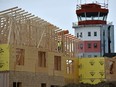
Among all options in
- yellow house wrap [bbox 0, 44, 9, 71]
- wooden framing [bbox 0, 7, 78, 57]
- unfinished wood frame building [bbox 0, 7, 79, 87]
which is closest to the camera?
yellow house wrap [bbox 0, 44, 9, 71]

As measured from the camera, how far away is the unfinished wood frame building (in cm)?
3393

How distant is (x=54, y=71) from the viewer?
135ft

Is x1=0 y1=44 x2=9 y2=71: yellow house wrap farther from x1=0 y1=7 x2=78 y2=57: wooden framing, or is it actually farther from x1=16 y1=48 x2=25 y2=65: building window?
x1=16 y1=48 x2=25 y2=65: building window

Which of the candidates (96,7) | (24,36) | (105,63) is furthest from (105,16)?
(24,36)

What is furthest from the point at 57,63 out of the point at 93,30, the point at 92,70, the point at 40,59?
the point at 93,30

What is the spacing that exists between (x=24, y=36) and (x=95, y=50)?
5452 cm

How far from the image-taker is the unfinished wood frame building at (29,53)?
111ft

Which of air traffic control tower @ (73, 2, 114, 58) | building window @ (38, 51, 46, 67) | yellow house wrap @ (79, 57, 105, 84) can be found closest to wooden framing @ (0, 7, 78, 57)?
A: building window @ (38, 51, 46, 67)

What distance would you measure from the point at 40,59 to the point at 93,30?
173ft

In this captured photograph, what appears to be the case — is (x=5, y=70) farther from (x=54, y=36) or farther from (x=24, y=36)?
(x=54, y=36)

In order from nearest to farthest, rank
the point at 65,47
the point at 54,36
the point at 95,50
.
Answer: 1. the point at 54,36
2. the point at 65,47
3. the point at 95,50

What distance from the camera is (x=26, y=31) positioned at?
37594mm

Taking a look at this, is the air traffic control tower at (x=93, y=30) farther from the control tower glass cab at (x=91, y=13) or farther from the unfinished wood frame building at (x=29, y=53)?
the unfinished wood frame building at (x=29, y=53)

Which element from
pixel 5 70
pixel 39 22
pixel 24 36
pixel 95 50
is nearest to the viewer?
pixel 5 70
